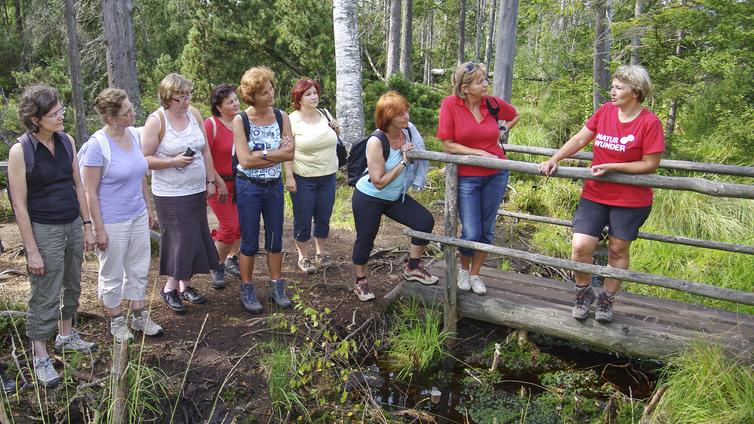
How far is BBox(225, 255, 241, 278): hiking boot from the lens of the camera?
5355mm

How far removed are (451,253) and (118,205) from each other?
2477 mm

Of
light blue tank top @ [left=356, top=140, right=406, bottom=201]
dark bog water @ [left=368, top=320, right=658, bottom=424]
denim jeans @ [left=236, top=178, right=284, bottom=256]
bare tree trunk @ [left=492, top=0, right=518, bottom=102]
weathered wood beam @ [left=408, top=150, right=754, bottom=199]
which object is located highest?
bare tree trunk @ [left=492, top=0, right=518, bottom=102]

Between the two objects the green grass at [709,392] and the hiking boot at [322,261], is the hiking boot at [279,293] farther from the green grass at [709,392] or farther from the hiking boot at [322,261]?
the green grass at [709,392]

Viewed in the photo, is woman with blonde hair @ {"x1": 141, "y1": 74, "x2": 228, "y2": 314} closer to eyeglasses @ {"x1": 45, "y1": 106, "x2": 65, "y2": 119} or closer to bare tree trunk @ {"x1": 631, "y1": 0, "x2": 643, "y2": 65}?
eyeglasses @ {"x1": 45, "y1": 106, "x2": 65, "y2": 119}

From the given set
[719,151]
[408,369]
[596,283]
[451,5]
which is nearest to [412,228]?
[408,369]

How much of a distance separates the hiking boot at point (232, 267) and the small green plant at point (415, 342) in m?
1.62

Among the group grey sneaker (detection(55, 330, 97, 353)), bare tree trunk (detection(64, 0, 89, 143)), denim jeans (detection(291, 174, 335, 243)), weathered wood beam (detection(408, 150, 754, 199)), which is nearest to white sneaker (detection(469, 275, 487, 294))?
weathered wood beam (detection(408, 150, 754, 199))

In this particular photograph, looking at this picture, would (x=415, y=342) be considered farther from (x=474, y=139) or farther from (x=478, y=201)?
(x=474, y=139)

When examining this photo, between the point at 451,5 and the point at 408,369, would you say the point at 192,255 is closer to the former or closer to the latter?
the point at 408,369

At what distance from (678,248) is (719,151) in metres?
2.56

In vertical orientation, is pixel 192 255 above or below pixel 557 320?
above

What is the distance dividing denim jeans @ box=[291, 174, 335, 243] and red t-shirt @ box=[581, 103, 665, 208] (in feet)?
7.58

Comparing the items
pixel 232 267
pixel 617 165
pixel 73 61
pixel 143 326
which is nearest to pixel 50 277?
pixel 143 326

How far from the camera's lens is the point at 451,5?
25.8m
